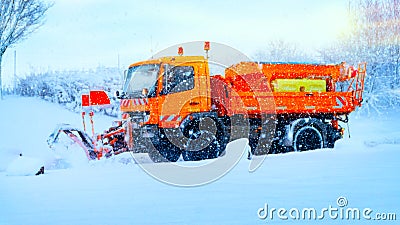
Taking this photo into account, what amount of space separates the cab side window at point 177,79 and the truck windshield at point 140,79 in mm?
245

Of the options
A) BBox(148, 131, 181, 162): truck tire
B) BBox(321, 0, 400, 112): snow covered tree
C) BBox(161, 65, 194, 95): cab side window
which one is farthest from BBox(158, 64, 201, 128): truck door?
BBox(321, 0, 400, 112): snow covered tree

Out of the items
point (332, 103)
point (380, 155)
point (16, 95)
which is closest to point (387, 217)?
point (380, 155)

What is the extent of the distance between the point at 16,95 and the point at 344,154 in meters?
14.7

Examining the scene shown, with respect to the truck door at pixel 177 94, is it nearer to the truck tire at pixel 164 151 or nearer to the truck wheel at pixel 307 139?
the truck tire at pixel 164 151

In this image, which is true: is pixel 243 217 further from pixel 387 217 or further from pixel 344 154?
pixel 344 154

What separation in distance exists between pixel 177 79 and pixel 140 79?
800 millimetres

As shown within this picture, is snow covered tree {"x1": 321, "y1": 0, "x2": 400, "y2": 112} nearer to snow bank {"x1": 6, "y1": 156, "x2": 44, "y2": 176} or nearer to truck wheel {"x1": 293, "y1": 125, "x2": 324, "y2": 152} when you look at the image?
truck wheel {"x1": 293, "y1": 125, "x2": 324, "y2": 152}

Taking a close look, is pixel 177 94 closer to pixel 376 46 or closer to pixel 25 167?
pixel 25 167

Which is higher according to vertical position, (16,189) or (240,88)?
Answer: (240,88)

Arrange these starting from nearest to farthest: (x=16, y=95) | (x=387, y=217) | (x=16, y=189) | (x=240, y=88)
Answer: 1. (x=387, y=217)
2. (x=16, y=189)
3. (x=240, y=88)
4. (x=16, y=95)

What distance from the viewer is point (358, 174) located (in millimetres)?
7523

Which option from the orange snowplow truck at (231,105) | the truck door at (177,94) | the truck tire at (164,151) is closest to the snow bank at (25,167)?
the orange snowplow truck at (231,105)

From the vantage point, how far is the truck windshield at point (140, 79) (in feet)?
31.7

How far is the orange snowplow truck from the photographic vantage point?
9.67m
